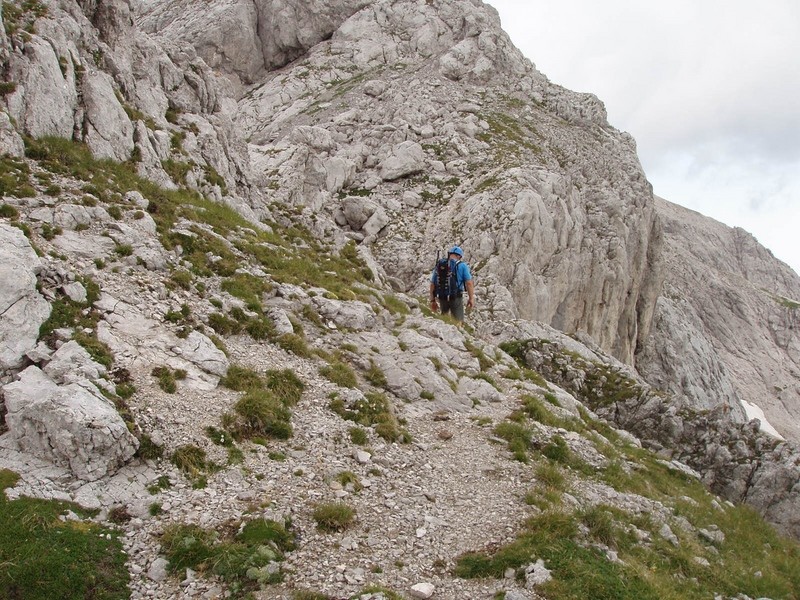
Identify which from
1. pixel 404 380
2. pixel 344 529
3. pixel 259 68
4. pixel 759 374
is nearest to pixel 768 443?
pixel 404 380

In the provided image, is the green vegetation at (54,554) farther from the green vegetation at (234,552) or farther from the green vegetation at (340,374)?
the green vegetation at (340,374)

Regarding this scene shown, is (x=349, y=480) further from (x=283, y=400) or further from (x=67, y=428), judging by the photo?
(x=67, y=428)

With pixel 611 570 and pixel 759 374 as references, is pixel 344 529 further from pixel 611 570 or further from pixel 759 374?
pixel 759 374

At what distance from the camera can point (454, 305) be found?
958 inches

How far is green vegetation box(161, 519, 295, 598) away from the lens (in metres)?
8.84

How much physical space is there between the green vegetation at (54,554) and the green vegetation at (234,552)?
0.83 m

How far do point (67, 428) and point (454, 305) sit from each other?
54.7 feet

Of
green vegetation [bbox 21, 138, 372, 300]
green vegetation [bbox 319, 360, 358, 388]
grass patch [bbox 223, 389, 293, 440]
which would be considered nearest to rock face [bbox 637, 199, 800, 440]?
green vegetation [bbox 21, 138, 372, 300]

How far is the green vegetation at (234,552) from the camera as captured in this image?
8.84 m

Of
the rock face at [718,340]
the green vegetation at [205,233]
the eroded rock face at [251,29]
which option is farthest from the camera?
the rock face at [718,340]

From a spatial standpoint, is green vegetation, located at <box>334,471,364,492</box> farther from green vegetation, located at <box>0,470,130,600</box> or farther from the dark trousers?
the dark trousers

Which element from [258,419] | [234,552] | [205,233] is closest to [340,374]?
[258,419]

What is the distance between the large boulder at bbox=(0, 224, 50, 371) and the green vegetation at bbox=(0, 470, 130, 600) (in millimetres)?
2904

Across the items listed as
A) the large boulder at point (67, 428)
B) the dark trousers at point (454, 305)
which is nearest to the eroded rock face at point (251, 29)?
the dark trousers at point (454, 305)
